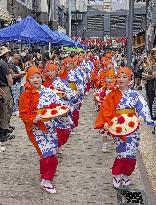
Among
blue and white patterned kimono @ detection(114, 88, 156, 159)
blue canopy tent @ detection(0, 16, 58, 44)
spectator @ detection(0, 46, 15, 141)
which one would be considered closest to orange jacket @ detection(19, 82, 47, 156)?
blue and white patterned kimono @ detection(114, 88, 156, 159)

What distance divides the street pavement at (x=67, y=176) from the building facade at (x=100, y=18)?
57.4 meters

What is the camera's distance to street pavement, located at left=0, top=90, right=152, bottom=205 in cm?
627

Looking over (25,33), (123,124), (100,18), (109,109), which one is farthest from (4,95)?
(100,18)

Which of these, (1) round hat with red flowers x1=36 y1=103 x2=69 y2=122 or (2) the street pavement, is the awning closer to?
(2) the street pavement

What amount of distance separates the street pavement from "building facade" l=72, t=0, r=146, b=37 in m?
57.4

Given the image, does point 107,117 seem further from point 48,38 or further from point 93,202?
point 48,38

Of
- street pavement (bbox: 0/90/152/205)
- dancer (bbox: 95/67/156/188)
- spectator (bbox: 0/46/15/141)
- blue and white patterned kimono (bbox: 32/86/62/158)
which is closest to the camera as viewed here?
street pavement (bbox: 0/90/152/205)

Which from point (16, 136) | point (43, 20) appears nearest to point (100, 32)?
point (43, 20)

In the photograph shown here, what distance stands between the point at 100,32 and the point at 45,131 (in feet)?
206

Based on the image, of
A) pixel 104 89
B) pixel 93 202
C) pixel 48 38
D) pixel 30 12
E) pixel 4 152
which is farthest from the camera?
pixel 30 12

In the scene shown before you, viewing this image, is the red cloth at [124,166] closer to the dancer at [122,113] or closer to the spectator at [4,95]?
the dancer at [122,113]

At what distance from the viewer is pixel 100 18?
2692 inches

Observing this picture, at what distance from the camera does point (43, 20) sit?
3578 cm

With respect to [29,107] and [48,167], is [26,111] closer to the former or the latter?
[29,107]
